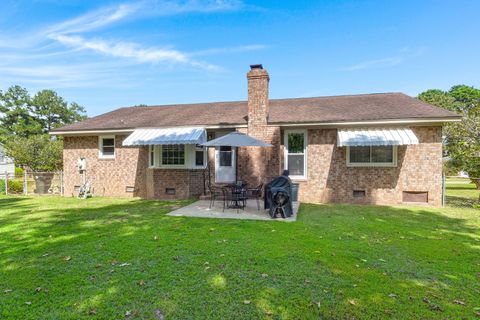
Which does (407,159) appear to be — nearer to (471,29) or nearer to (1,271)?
(471,29)

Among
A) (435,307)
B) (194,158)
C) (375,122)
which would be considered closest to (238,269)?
(435,307)

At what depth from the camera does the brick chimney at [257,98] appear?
1322 cm

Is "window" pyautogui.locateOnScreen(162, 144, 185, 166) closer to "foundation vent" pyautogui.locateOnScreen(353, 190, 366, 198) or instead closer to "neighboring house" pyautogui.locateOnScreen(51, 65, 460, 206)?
"neighboring house" pyautogui.locateOnScreen(51, 65, 460, 206)

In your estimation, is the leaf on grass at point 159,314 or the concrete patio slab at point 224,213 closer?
the leaf on grass at point 159,314

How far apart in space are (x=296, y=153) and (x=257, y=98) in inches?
140

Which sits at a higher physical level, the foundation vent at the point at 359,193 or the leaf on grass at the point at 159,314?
the foundation vent at the point at 359,193

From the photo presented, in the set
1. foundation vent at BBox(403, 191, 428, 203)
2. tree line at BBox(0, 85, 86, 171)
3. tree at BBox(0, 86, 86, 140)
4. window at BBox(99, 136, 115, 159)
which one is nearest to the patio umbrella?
foundation vent at BBox(403, 191, 428, 203)

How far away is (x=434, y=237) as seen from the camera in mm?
7344

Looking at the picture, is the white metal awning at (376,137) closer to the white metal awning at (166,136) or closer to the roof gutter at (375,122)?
the roof gutter at (375,122)

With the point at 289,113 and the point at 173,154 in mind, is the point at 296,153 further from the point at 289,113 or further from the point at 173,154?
the point at 173,154

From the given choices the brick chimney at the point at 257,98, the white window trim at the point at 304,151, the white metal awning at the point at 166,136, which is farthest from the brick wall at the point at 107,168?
the white window trim at the point at 304,151

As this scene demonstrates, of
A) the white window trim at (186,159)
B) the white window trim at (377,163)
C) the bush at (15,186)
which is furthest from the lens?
the bush at (15,186)

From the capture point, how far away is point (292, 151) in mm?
13938

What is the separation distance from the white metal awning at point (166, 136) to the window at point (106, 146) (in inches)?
105
